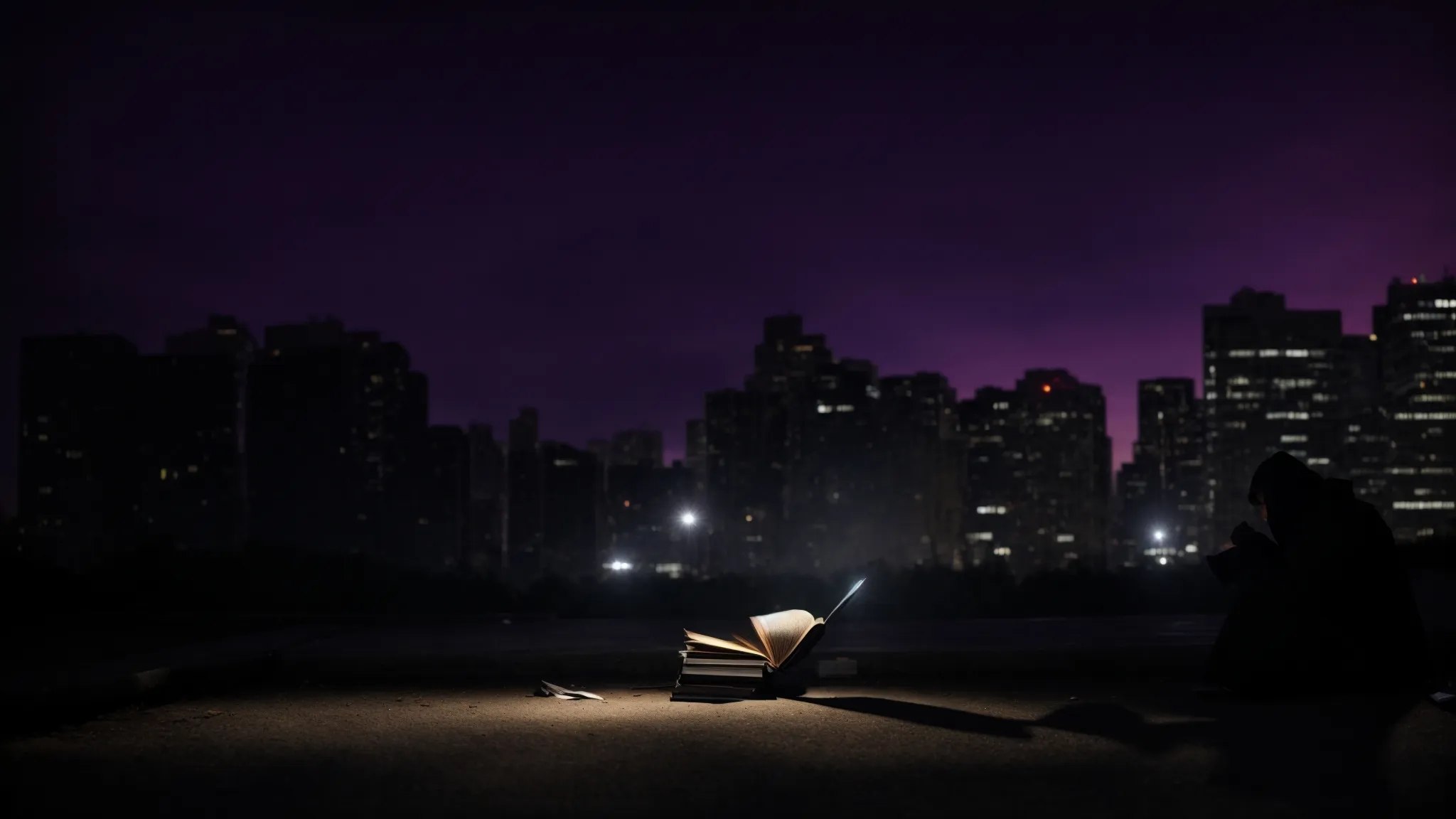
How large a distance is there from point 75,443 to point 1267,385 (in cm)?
14876

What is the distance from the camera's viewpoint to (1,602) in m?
15.4

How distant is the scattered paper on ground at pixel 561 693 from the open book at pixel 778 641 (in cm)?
83

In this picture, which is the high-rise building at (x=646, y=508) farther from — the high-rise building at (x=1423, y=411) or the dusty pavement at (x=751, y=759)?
the dusty pavement at (x=751, y=759)

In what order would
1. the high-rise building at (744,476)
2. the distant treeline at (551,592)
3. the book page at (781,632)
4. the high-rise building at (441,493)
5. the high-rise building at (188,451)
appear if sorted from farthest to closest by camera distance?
the high-rise building at (744,476), the high-rise building at (441,493), the high-rise building at (188,451), the distant treeline at (551,592), the book page at (781,632)

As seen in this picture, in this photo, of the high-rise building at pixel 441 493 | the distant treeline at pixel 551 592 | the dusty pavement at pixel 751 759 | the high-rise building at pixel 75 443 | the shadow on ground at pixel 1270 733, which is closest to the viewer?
the dusty pavement at pixel 751 759

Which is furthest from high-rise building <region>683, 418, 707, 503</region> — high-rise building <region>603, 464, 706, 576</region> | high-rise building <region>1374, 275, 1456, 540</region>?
high-rise building <region>1374, 275, 1456, 540</region>

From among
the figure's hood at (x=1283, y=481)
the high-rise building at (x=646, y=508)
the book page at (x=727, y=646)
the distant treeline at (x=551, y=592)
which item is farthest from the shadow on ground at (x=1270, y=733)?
the high-rise building at (x=646, y=508)

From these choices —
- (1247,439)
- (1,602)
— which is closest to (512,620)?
(1,602)

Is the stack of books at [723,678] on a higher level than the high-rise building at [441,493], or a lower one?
lower

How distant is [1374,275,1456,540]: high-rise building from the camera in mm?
140125

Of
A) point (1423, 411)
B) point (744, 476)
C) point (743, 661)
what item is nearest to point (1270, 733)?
point (743, 661)

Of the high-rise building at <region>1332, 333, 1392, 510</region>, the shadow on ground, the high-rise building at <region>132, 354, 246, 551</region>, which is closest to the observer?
the shadow on ground

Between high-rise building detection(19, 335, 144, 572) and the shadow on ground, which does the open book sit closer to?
the shadow on ground

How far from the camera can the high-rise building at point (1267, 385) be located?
16088 centimetres
